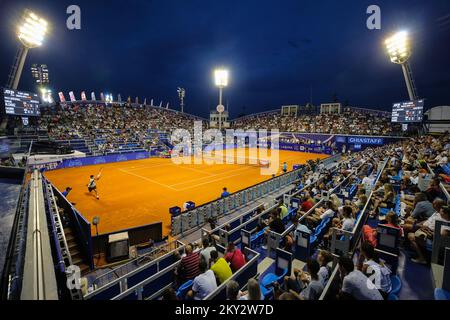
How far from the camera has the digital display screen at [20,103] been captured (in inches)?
991

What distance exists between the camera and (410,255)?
565cm

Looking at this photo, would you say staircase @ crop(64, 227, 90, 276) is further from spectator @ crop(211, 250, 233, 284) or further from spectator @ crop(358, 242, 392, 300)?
spectator @ crop(358, 242, 392, 300)

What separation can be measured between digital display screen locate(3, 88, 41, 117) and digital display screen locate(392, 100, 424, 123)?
4810cm

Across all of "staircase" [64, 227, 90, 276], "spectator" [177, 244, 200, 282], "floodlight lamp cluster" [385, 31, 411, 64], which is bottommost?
"staircase" [64, 227, 90, 276]

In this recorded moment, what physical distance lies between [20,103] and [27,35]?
785cm

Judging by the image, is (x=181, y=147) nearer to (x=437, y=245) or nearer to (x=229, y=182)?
(x=229, y=182)

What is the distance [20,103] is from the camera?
1039 inches

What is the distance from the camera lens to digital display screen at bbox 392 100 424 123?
27.6 meters

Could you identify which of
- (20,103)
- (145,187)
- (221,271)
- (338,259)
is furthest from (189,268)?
(20,103)

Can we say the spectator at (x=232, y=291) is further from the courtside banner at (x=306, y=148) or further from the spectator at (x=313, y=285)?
the courtside banner at (x=306, y=148)

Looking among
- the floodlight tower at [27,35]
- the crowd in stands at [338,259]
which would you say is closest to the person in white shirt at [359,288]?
the crowd in stands at [338,259]

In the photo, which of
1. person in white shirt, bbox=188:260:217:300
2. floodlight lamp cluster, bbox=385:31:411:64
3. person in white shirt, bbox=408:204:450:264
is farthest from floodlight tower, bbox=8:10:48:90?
floodlight lamp cluster, bbox=385:31:411:64
